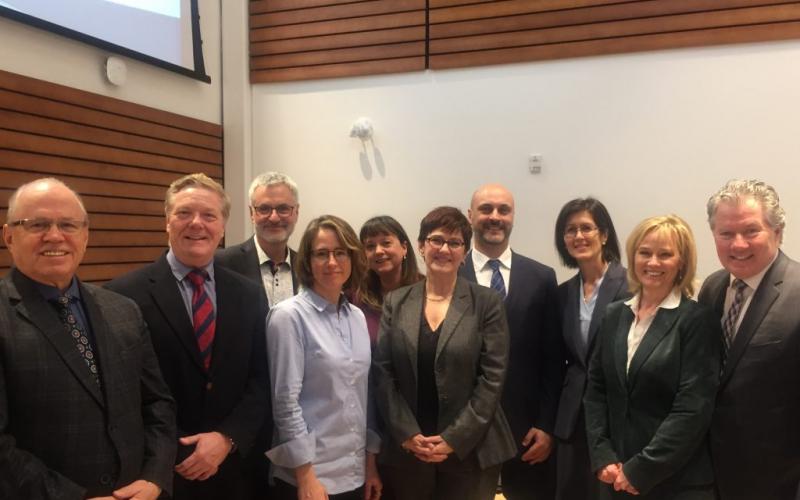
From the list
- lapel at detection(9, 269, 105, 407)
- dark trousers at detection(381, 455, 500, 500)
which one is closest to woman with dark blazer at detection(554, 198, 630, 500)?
dark trousers at detection(381, 455, 500, 500)

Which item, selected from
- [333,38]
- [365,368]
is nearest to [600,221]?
[365,368]

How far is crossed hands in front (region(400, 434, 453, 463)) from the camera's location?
211 cm

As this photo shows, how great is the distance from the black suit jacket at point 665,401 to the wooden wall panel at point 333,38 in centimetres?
339

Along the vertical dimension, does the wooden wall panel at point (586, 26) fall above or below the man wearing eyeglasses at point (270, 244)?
above

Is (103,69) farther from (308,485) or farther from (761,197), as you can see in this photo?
(761,197)

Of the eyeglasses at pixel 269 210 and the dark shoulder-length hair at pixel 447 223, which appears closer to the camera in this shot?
the dark shoulder-length hair at pixel 447 223

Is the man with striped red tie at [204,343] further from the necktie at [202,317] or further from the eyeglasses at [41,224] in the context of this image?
the eyeglasses at [41,224]

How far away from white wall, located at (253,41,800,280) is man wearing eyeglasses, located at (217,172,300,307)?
7.10 feet

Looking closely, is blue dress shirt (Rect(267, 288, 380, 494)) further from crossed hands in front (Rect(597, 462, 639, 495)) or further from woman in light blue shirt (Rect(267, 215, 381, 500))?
crossed hands in front (Rect(597, 462, 639, 495))

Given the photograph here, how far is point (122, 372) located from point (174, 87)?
12.1 feet

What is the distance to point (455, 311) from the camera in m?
2.26

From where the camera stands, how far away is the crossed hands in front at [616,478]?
2016 mm

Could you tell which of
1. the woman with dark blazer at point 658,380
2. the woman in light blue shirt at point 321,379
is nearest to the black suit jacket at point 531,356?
the woman with dark blazer at point 658,380

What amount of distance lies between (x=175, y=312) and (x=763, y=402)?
1906 mm
